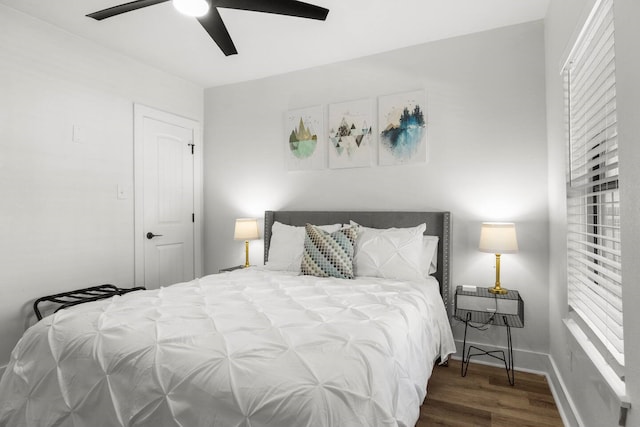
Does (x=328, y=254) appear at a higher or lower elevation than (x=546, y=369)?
higher

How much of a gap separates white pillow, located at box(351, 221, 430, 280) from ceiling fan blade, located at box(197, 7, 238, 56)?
1.70m

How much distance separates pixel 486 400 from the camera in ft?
7.57

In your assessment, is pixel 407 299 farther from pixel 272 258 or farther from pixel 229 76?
pixel 229 76

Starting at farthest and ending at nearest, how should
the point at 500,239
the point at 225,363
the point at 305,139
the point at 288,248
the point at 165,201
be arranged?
the point at 165,201 < the point at 305,139 < the point at 288,248 < the point at 500,239 < the point at 225,363

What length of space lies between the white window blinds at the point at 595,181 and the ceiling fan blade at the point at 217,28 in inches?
73.0

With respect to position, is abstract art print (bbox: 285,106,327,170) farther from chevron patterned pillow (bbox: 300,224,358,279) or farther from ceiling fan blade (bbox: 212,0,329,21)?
ceiling fan blade (bbox: 212,0,329,21)

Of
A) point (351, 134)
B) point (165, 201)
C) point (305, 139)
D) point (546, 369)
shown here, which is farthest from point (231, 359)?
point (165, 201)

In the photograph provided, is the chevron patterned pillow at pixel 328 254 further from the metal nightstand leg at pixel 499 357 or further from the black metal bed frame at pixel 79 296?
the black metal bed frame at pixel 79 296

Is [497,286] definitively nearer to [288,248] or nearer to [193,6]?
[288,248]

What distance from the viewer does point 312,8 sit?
207 cm

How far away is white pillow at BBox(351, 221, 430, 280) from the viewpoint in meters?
2.69

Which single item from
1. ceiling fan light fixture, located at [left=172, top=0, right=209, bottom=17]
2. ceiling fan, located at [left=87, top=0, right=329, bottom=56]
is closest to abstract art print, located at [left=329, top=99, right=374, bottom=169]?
ceiling fan, located at [left=87, top=0, right=329, bottom=56]

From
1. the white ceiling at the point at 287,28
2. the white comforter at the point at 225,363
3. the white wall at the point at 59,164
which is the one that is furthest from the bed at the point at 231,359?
the white ceiling at the point at 287,28

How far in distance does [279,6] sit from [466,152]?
1837mm
